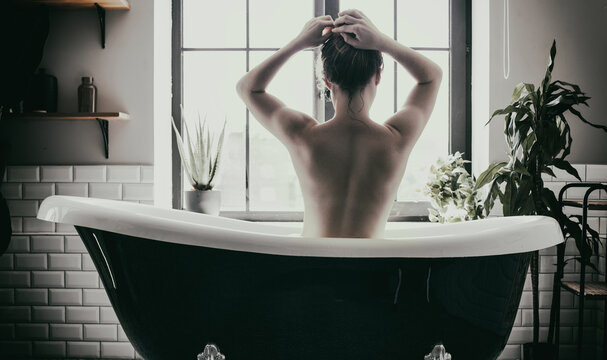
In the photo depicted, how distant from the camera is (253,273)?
1068 millimetres

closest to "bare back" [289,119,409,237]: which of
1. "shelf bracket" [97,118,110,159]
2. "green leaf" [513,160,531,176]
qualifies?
"green leaf" [513,160,531,176]

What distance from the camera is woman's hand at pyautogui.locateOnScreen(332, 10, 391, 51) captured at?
1.31 meters

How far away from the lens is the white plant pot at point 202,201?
2160mm

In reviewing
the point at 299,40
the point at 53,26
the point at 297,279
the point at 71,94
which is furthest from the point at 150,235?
the point at 53,26

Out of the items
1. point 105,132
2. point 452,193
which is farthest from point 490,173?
point 105,132

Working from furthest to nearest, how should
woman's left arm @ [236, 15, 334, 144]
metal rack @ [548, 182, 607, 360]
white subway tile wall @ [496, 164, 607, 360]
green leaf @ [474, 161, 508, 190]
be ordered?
white subway tile wall @ [496, 164, 607, 360], green leaf @ [474, 161, 508, 190], metal rack @ [548, 182, 607, 360], woman's left arm @ [236, 15, 334, 144]

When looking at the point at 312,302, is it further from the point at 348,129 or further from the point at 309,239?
the point at 348,129

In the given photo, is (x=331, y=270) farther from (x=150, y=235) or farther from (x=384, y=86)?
(x=384, y=86)

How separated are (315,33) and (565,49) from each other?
62.1 inches

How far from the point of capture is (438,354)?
1079 millimetres

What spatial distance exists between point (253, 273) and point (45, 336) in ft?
5.71

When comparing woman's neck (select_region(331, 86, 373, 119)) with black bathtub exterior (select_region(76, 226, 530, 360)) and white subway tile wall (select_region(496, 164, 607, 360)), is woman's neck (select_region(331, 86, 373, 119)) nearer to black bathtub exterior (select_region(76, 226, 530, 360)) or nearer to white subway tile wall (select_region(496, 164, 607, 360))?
black bathtub exterior (select_region(76, 226, 530, 360))

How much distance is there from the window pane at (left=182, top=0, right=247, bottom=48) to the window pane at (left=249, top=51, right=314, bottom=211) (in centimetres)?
18

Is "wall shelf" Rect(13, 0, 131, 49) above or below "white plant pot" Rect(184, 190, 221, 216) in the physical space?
above
